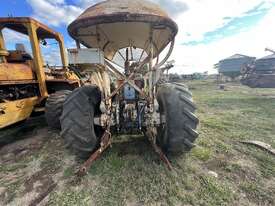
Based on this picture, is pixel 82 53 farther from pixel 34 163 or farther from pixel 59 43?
pixel 59 43

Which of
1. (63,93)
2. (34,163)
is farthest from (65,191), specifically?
(63,93)

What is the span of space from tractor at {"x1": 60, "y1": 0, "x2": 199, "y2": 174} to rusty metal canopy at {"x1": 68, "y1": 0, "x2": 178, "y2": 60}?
0.04 ft

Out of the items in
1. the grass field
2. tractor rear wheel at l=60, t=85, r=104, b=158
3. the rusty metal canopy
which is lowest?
the grass field

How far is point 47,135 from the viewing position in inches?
166

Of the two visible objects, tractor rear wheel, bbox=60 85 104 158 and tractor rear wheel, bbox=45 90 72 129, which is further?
tractor rear wheel, bbox=45 90 72 129

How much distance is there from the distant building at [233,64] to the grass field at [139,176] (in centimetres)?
2268

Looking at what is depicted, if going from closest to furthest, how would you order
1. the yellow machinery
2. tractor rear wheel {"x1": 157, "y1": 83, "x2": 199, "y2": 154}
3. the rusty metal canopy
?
the rusty metal canopy < tractor rear wheel {"x1": 157, "y1": 83, "x2": 199, "y2": 154} < the yellow machinery

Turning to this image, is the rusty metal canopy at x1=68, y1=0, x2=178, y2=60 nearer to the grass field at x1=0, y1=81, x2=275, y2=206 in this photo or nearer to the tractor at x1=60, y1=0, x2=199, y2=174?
the tractor at x1=60, y1=0, x2=199, y2=174

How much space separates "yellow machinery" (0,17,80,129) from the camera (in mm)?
3525

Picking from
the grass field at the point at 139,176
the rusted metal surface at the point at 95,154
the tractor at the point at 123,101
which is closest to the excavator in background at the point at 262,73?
the grass field at the point at 139,176

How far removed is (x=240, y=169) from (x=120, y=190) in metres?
1.70

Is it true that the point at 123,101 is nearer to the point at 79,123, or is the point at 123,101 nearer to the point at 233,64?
the point at 79,123

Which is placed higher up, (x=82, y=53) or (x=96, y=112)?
(x=82, y=53)

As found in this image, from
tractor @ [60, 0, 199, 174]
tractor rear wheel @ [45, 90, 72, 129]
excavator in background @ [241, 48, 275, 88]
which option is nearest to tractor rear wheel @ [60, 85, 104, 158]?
tractor @ [60, 0, 199, 174]
